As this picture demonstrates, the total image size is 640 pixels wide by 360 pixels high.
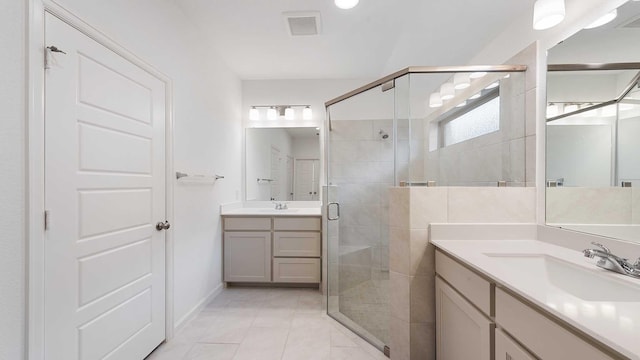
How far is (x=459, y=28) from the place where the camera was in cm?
206

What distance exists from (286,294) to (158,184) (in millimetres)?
1695

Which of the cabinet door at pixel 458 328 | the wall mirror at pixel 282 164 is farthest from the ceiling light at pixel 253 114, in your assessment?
the cabinet door at pixel 458 328

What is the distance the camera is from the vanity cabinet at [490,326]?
72cm

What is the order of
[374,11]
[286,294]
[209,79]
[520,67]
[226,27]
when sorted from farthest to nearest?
1. [286,294]
2. [209,79]
3. [226,27]
4. [374,11]
5. [520,67]

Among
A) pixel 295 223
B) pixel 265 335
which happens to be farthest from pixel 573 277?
pixel 295 223

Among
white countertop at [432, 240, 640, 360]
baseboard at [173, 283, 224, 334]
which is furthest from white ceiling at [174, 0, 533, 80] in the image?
baseboard at [173, 283, 224, 334]

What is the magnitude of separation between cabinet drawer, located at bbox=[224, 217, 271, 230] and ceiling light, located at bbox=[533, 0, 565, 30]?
8.52 feet

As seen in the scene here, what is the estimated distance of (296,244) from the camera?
110 inches

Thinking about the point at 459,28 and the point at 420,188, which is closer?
the point at 420,188

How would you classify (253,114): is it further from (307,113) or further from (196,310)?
(196,310)

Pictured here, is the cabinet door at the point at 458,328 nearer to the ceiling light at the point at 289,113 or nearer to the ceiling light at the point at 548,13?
the ceiling light at the point at 548,13

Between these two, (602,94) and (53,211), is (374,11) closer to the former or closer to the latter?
(602,94)

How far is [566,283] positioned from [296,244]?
7.08 feet

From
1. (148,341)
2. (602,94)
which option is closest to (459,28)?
(602,94)
